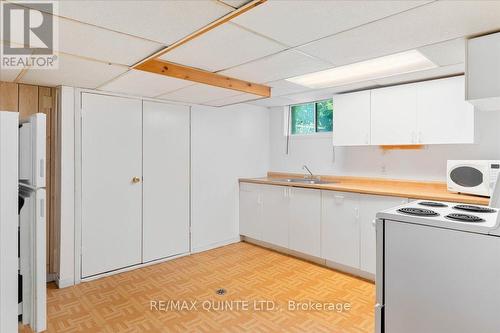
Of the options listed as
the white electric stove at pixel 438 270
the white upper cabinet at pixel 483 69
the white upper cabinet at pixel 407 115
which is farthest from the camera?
the white upper cabinet at pixel 407 115

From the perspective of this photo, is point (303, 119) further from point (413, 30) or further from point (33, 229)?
point (33, 229)

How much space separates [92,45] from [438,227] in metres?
2.43

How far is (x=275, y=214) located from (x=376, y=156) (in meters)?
1.57

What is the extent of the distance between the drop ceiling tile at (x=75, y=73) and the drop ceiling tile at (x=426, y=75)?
2659mm

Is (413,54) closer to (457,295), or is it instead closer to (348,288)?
(457,295)

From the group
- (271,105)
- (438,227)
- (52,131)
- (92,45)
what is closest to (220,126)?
(271,105)

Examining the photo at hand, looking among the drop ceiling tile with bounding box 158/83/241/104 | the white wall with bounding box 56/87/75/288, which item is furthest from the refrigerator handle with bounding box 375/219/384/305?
the white wall with bounding box 56/87/75/288

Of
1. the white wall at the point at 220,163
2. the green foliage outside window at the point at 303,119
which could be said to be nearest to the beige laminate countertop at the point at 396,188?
the white wall at the point at 220,163

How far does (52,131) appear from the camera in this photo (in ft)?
10.5

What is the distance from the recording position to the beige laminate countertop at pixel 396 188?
8.71 ft

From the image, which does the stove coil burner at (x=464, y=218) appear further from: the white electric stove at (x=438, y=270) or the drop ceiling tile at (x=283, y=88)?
the drop ceiling tile at (x=283, y=88)

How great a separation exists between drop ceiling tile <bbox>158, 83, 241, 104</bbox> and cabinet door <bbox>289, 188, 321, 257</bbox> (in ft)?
5.08

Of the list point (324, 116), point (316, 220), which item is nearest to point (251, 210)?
point (316, 220)

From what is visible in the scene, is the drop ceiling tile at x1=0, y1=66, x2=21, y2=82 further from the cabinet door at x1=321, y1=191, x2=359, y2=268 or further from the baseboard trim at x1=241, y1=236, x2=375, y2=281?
the baseboard trim at x1=241, y1=236, x2=375, y2=281
